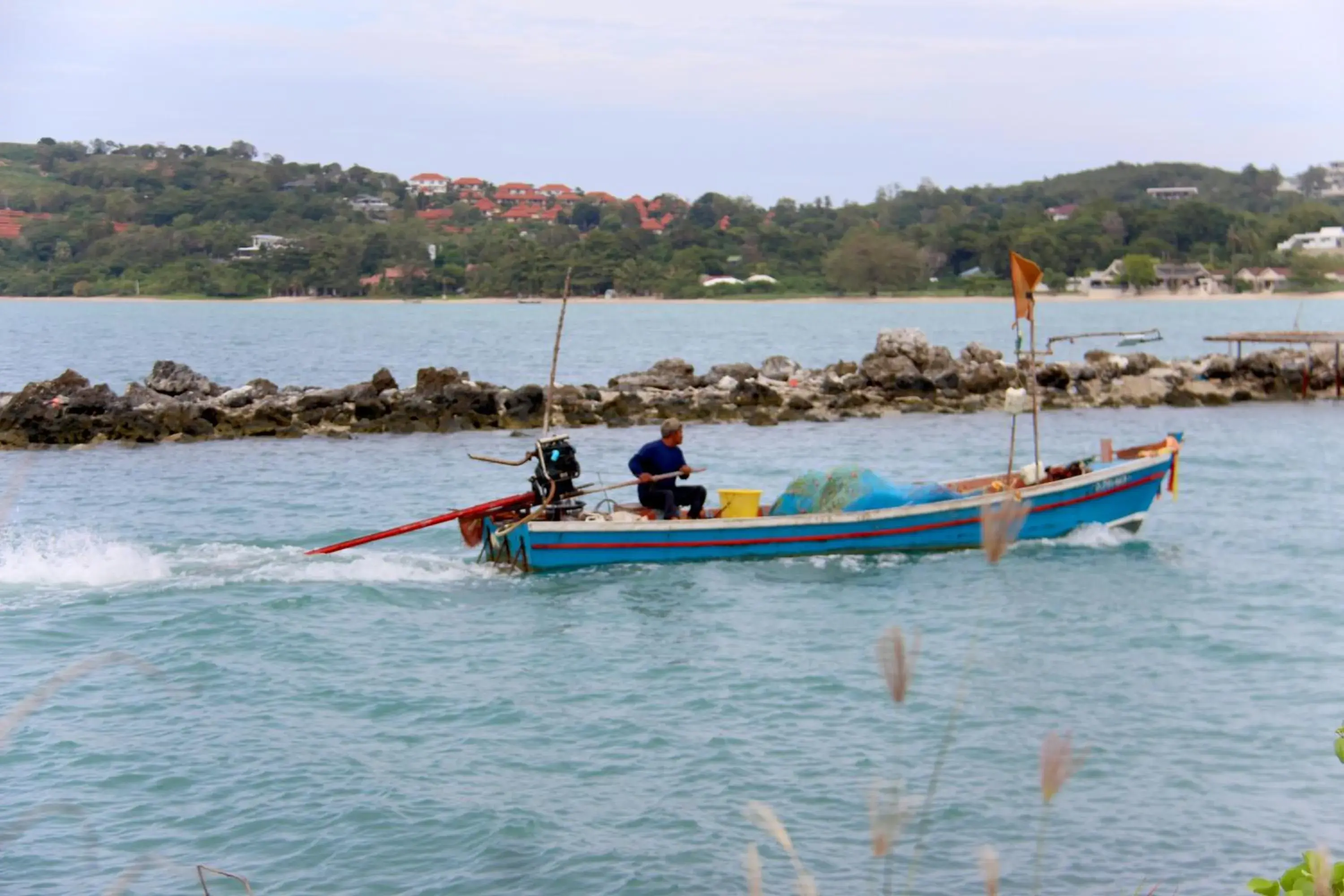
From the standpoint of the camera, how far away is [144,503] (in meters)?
23.0

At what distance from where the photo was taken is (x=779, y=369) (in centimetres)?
4116

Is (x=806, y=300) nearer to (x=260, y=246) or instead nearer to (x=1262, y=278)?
(x=1262, y=278)

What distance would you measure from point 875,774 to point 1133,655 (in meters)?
4.48

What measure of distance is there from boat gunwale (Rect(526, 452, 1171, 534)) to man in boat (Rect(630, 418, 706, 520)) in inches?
10.5

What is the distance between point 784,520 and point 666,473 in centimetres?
144

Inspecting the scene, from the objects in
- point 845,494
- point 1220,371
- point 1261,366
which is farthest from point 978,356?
point 845,494

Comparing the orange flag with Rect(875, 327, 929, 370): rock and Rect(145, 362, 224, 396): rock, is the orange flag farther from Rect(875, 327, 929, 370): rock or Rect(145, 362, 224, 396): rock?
Rect(145, 362, 224, 396): rock

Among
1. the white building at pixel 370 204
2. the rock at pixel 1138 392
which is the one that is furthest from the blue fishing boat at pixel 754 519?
the white building at pixel 370 204

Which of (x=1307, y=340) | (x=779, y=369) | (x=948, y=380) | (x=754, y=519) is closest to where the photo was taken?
(x=754, y=519)

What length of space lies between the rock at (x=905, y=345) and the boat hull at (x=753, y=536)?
21.6 m

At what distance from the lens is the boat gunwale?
652 inches

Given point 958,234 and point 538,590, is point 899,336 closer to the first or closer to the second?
point 538,590

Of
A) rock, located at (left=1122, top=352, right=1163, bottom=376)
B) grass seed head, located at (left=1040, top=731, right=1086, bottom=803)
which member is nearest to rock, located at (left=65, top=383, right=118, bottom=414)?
rock, located at (left=1122, top=352, right=1163, bottom=376)

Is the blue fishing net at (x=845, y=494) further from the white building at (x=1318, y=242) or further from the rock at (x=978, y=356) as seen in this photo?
the white building at (x=1318, y=242)
